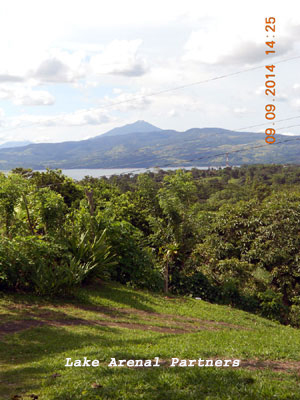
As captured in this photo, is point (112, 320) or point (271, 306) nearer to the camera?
point (112, 320)

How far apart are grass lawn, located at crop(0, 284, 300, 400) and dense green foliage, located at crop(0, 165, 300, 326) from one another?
0.91 metres

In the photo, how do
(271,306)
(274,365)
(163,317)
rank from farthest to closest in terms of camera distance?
(271,306) → (163,317) → (274,365)

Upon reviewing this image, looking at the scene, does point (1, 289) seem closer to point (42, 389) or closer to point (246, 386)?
point (42, 389)

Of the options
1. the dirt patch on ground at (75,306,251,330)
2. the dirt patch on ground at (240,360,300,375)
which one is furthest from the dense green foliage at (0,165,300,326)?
the dirt patch on ground at (240,360,300,375)

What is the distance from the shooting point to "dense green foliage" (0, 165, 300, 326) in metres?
10.2

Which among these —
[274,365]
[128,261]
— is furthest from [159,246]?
[274,365]

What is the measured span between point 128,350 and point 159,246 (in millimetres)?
9800

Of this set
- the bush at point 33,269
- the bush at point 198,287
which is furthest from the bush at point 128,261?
the bush at point 33,269

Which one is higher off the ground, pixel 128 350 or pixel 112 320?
pixel 128 350

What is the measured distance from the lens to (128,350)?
6.26 m

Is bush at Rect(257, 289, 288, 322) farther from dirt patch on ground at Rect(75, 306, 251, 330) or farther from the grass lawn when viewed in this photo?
dirt patch on ground at Rect(75, 306, 251, 330)

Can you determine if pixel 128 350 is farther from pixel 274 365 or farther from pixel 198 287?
pixel 198 287

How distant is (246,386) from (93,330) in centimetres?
393

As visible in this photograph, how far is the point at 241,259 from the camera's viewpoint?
16984 mm
